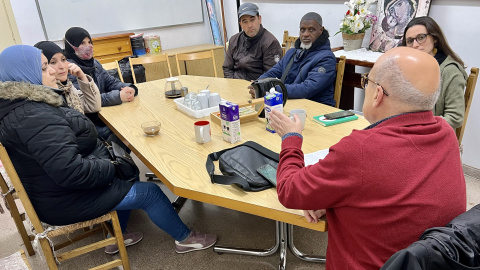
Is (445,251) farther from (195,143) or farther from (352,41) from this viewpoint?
(352,41)

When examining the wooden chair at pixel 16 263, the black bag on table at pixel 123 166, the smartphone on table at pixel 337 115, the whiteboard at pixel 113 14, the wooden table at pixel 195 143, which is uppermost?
the whiteboard at pixel 113 14

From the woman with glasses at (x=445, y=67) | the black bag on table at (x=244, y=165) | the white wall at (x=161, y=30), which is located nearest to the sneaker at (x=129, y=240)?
the black bag on table at (x=244, y=165)

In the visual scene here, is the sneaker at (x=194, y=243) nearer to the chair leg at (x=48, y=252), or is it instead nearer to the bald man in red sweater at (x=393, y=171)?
the chair leg at (x=48, y=252)

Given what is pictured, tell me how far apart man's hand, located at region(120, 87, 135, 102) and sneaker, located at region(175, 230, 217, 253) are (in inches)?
42.7

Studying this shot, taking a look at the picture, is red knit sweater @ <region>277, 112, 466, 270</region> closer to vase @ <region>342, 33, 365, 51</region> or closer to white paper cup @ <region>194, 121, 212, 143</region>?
white paper cup @ <region>194, 121, 212, 143</region>

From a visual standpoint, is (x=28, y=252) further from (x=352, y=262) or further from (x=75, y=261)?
(x=352, y=262)

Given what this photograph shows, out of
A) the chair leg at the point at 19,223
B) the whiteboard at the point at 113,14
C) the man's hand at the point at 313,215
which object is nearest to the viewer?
the man's hand at the point at 313,215

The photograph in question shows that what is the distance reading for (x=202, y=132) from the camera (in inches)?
64.6

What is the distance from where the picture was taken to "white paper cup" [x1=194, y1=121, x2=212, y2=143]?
163 cm

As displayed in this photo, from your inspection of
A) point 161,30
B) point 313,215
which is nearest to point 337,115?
point 313,215

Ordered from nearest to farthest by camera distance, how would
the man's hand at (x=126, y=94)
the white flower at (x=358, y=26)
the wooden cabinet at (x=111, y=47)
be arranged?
the man's hand at (x=126, y=94) → the white flower at (x=358, y=26) → the wooden cabinet at (x=111, y=47)

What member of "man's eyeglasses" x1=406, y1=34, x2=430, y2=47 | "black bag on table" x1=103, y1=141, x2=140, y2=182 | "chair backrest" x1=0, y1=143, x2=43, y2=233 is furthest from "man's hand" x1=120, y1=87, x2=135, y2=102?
"man's eyeglasses" x1=406, y1=34, x2=430, y2=47

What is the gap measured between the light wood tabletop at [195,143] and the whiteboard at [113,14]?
2579mm

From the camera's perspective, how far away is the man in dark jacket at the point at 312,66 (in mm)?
2301
